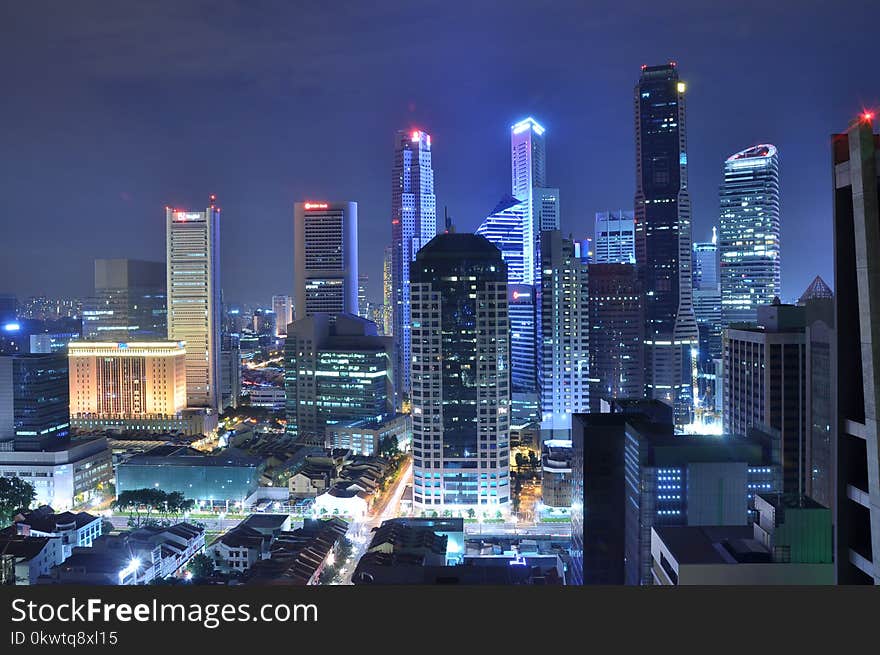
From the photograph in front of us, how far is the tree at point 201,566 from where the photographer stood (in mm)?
7332

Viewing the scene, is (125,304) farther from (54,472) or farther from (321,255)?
(54,472)

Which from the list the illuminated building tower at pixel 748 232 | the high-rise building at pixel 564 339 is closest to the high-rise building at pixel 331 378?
the high-rise building at pixel 564 339

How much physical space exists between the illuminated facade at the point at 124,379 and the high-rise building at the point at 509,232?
11478 mm

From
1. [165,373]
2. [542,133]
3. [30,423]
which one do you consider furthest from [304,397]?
[542,133]

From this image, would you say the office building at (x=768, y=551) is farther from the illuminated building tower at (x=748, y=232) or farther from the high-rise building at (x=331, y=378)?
the high-rise building at (x=331, y=378)

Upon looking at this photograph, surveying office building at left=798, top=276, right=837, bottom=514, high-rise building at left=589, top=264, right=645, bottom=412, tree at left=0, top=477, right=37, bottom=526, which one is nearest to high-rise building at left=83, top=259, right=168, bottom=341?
tree at left=0, top=477, right=37, bottom=526

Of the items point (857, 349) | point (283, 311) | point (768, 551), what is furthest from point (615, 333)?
point (283, 311)

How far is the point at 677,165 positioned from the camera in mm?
22578

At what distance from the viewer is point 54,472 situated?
432 inches

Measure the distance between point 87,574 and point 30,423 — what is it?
6.32 metres

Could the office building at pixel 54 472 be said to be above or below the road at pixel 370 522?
above

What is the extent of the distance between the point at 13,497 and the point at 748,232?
1381 centimetres

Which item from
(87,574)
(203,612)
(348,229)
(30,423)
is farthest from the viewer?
(348,229)

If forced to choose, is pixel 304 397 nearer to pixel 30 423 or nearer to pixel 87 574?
pixel 30 423
